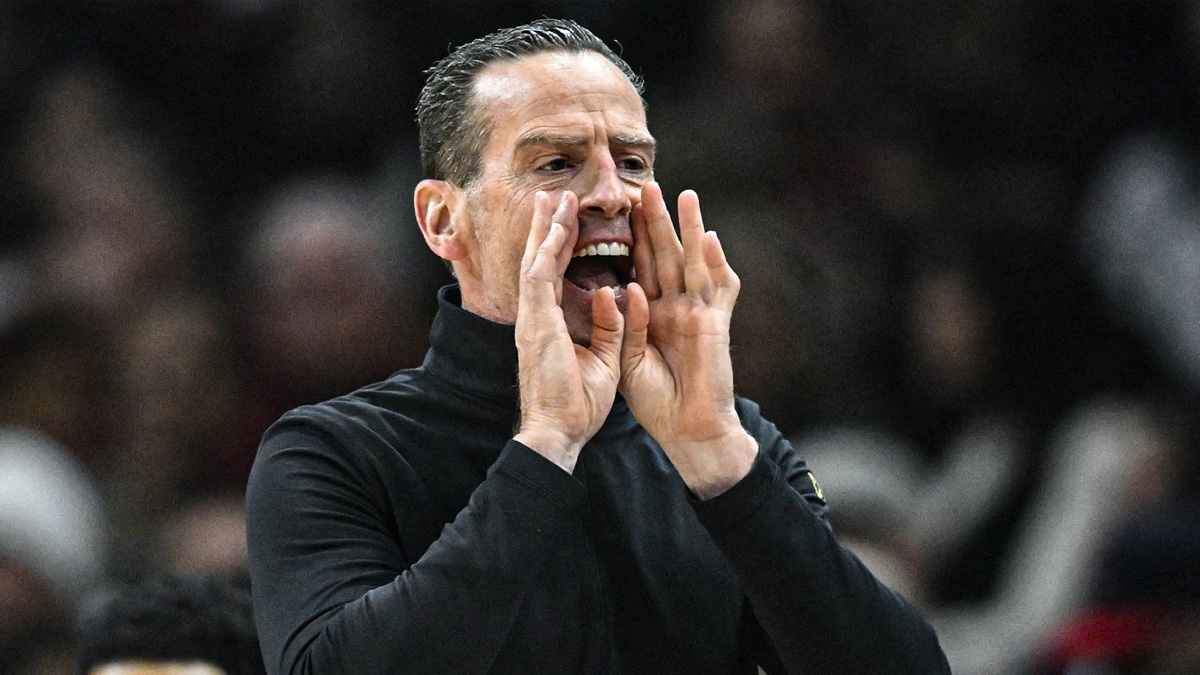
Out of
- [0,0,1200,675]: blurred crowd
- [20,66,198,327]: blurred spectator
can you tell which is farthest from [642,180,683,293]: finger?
[20,66,198,327]: blurred spectator

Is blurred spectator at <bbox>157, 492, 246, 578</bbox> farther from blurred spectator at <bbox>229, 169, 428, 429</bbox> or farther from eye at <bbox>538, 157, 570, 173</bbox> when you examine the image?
eye at <bbox>538, 157, 570, 173</bbox>

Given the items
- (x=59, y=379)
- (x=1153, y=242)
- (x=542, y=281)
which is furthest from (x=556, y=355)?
(x=1153, y=242)

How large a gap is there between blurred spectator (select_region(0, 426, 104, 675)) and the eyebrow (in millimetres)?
2684

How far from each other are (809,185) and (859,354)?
2.08ft

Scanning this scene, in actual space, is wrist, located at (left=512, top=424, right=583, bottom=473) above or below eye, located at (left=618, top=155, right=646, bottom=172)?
below

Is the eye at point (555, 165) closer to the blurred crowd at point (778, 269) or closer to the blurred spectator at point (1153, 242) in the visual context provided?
the blurred crowd at point (778, 269)

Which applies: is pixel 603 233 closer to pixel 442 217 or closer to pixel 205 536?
pixel 442 217

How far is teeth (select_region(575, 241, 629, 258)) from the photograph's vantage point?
2053mm

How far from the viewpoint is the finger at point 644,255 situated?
82.4 inches

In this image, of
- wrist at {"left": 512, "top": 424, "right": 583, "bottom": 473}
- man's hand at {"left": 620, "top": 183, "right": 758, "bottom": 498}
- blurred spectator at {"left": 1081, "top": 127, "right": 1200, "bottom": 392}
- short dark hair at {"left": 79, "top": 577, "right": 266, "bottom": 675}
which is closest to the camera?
wrist at {"left": 512, "top": 424, "right": 583, "bottom": 473}

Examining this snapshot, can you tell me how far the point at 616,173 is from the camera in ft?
6.88

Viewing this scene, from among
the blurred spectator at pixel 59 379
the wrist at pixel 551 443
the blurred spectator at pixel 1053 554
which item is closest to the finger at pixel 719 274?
the wrist at pixel 551 443

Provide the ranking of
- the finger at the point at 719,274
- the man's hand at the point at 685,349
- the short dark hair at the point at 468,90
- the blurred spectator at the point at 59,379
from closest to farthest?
1. the man's hand at the point at 685,349
2. the finger at the point at 719,274
3. the short dark hair at the point at 468,90
4. the blurred spectator at the point at 59,379

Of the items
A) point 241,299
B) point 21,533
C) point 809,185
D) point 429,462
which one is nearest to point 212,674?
point 429,462
